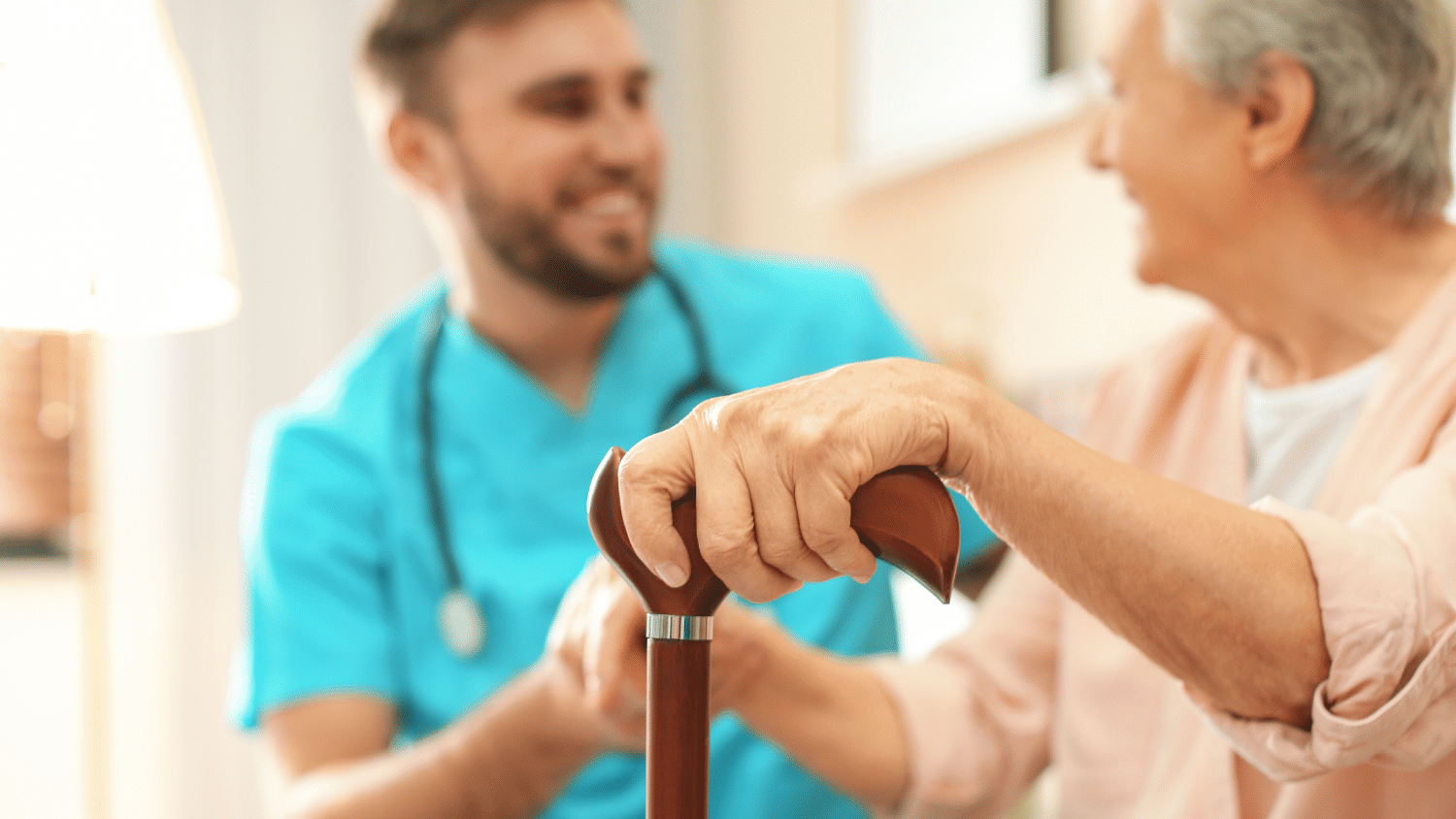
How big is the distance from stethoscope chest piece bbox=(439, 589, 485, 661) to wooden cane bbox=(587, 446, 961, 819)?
0.79 m

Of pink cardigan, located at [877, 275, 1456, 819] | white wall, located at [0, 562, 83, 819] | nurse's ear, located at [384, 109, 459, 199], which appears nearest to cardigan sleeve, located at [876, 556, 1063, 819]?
pink cardigan, located at [877, 275, 1456, 819]

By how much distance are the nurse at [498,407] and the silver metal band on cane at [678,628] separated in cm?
72

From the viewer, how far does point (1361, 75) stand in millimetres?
859

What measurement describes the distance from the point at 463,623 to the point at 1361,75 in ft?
3.10

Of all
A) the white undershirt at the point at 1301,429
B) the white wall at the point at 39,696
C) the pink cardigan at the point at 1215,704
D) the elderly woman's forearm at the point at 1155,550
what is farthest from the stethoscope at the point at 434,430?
the white wall at the point at 39,696

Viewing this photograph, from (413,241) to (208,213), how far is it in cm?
138

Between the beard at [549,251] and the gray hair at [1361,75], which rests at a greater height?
the gray hair at [1361,75]

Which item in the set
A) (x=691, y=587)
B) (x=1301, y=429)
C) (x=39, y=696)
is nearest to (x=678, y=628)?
(x=691, y=587)

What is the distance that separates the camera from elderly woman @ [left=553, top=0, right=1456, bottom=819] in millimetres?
568

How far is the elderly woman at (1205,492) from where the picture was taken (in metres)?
0.57

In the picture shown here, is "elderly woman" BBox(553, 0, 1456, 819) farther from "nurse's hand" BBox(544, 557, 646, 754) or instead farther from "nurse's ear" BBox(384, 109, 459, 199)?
"nurse's ear" BBox(384, 109, 459, 199)

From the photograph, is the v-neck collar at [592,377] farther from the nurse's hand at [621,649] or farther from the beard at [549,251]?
the nurse's hand at [621,649]

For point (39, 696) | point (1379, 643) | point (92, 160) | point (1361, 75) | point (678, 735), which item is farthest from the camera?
point (39, 696)

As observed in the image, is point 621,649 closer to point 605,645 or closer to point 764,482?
point 605,645
